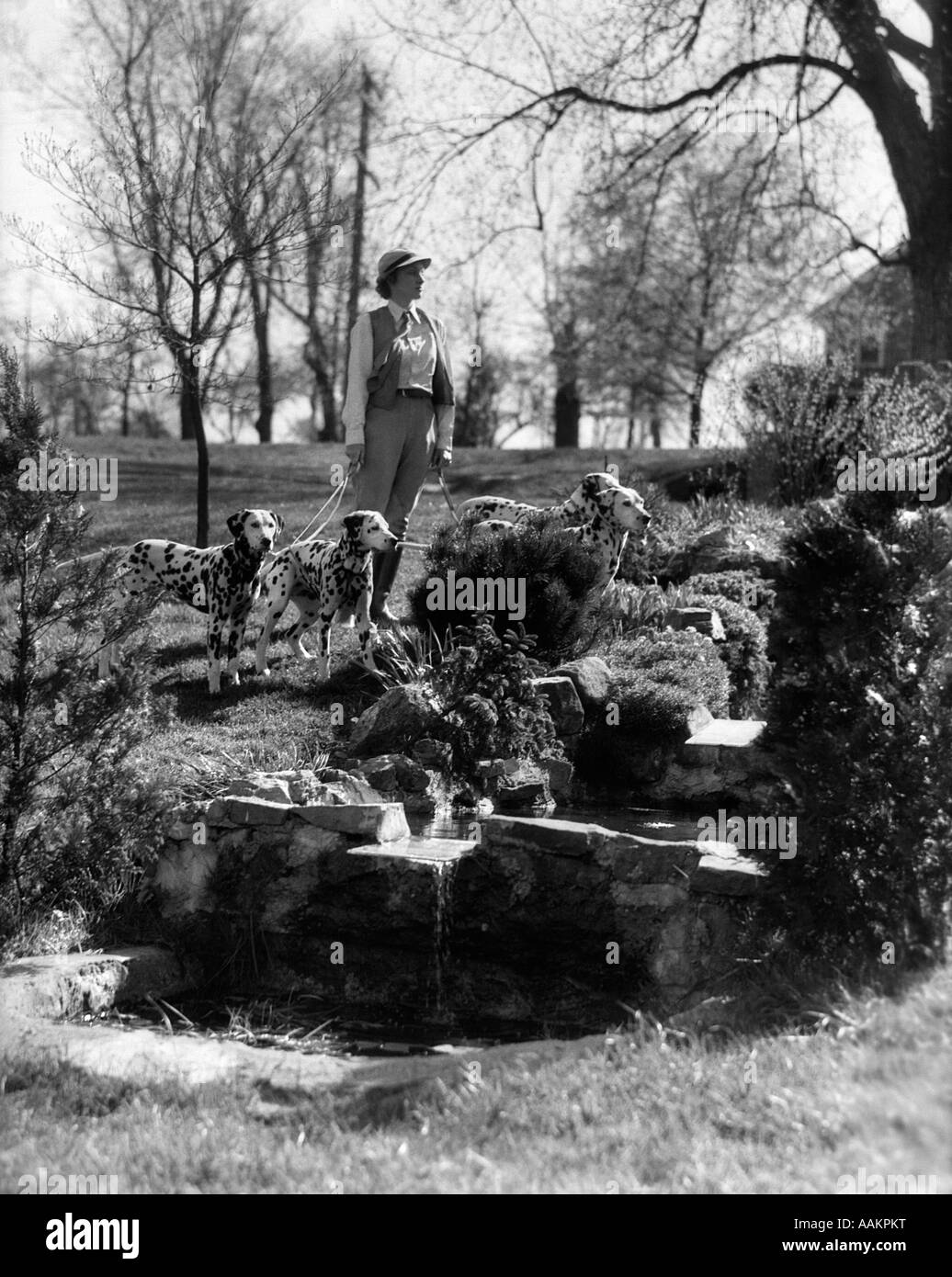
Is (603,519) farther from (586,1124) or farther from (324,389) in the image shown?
(324,389)

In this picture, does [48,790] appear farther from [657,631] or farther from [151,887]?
[657,631]

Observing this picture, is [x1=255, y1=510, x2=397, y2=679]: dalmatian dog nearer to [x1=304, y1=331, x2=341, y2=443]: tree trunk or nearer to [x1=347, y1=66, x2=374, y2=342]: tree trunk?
[x1=347, y1=66, x2=374, y2=342]: tree trunk

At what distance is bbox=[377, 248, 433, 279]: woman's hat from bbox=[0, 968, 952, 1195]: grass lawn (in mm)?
7019

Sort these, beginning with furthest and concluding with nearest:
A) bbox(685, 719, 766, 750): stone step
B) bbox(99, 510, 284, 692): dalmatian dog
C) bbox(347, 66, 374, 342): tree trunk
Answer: bbox(347, 66, 374, 342): tree trunk
bbox(99, 510, 284, 692): dalmatian dog
bbox(685, 719, 766, 750): stone step

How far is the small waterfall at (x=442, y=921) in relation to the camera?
7.27 m

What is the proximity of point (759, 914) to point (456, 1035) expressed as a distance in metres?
1.57

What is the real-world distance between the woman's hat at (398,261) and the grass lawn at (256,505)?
2.74 meters

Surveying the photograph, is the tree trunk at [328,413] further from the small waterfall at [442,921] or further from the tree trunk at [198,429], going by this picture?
the small waterfall at [442,921]

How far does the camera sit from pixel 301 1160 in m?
4.53

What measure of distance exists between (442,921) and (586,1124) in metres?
2.75

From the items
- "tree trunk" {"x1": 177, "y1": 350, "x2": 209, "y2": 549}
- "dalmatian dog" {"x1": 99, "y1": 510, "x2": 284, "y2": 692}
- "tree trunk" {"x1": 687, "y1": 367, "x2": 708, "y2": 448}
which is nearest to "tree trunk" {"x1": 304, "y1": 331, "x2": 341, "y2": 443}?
"tree trunk" {"x1": 687, "y1": 367, "x2": 708, "y2": 448}

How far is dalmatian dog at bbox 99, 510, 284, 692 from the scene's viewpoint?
383 inches

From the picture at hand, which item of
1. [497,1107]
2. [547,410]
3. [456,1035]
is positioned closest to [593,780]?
[456,1035]

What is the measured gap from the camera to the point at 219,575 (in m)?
9.91
